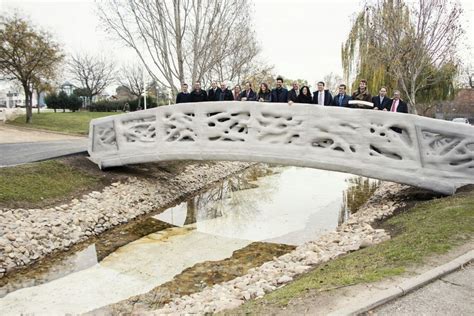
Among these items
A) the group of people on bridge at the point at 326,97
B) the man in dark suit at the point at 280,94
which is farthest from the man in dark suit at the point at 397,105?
the man in dark suit at the point at 280,94

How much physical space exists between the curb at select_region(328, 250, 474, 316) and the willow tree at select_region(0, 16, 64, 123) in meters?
26.1

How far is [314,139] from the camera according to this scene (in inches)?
363

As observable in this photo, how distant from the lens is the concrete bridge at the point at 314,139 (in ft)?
27.2

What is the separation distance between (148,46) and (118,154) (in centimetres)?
724

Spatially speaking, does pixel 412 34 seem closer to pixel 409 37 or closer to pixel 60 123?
pixel 409 37

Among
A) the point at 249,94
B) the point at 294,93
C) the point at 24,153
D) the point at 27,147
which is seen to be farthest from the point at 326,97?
the point at 27,147

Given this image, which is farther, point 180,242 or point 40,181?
point 40,181

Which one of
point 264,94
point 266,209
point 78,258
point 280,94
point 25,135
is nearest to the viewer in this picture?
point 78,258

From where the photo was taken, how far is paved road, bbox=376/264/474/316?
3.74m

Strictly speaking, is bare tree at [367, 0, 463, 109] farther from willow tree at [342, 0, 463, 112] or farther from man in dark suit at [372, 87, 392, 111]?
man in dark suit at [372, 87, 392, 111]

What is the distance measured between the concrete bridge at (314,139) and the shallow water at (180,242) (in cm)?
166

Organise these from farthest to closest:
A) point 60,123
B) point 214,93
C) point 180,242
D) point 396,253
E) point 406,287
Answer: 1. point 60,123
2. point 214,93
3. point 180,242
4. point 396,253
5. point 406,287

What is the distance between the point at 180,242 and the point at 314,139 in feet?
11.7

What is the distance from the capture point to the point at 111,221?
393 inches
